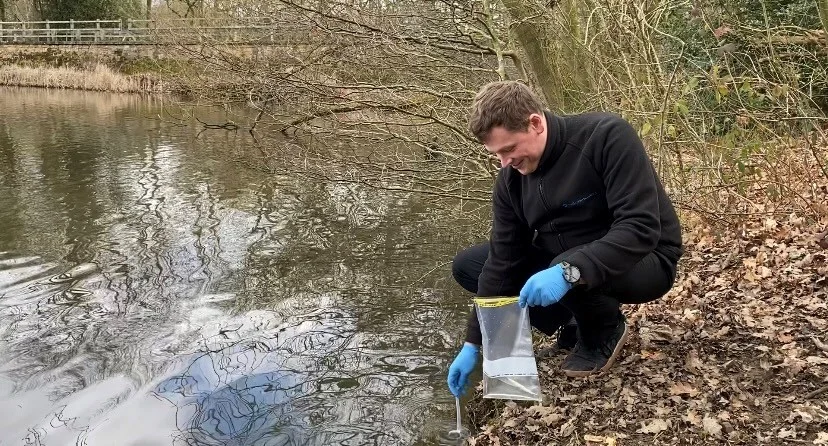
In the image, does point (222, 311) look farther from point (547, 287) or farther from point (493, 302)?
point (547, 287)

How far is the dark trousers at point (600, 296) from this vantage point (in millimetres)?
3301

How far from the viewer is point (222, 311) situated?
6.14m

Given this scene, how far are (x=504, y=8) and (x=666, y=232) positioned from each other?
16.0 ft

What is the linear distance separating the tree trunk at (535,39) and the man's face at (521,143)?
14.6ft

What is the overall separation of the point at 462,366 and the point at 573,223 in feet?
2.84

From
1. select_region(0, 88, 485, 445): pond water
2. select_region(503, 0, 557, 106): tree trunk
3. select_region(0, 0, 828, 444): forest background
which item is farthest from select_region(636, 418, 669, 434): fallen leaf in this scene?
select_region(503, 0, 557, 106): tree trunk

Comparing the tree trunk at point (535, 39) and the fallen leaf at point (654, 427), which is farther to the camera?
the tree trunk at point (535, 39)

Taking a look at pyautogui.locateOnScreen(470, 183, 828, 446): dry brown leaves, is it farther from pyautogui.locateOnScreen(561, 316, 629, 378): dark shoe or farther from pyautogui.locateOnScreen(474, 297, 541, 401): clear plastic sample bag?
pyautogui.locateOnScreen(474, 297, 541, 401): clear plastic sample bag

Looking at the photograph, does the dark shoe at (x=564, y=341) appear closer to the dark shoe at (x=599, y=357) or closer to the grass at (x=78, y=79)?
the dark shoe at (x=599, y=357)

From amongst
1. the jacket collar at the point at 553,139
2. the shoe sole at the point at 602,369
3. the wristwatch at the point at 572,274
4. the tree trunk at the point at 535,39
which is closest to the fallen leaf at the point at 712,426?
the shoe sole at the point at 602,369

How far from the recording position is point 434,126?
765 cm

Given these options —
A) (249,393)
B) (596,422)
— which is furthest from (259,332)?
(596,422)

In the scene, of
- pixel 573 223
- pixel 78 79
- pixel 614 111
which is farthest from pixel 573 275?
pixel 78 79

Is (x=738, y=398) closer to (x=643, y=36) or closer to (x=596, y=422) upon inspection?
(x=596, y=422)
